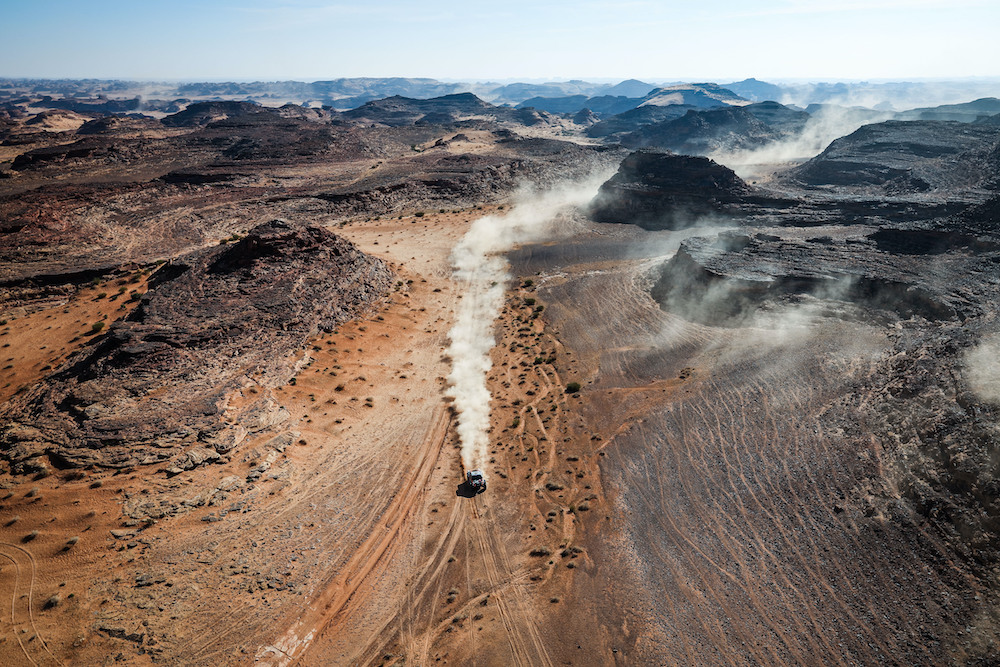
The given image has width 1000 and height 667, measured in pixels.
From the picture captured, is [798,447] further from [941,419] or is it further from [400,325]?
[400,325]

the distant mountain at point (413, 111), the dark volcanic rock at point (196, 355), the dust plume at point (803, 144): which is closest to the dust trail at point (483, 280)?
the dark volcanic rock at point (196, 355)

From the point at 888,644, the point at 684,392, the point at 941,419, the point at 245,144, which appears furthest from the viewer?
the point at 245,144

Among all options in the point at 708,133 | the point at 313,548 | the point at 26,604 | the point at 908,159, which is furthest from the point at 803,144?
the point at 26,604

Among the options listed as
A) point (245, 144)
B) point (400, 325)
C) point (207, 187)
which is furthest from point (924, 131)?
point (245, 144)

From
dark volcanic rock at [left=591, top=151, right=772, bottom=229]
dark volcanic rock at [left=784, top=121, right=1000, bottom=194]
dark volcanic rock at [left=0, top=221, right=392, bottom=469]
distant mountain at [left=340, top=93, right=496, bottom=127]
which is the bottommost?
dark volcanic rock at [left=0, top=221, right=392, bottom=469]

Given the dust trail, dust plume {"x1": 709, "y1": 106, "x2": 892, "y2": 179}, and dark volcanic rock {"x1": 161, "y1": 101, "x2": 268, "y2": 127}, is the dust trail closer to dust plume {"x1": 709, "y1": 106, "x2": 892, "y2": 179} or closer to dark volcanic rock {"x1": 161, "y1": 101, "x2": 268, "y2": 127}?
dust plume {"x1": 709, "y1": 106, "x2": 892, "y2": 179}

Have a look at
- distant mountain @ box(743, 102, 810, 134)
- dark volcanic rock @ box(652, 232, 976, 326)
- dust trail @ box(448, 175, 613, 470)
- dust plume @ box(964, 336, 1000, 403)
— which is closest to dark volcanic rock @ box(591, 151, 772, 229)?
dust trail @ box(448, 175, 613, 470)

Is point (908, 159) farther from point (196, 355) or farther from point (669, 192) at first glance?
point (196, 355)
